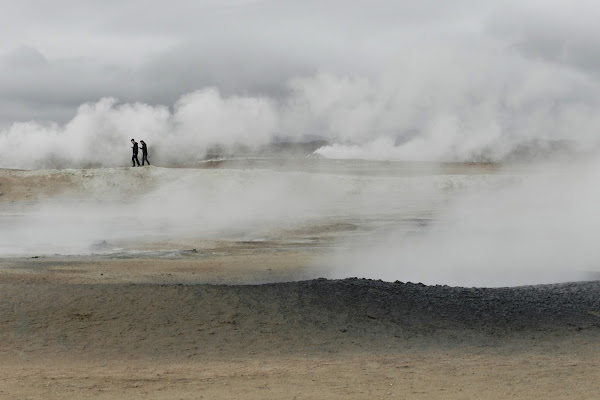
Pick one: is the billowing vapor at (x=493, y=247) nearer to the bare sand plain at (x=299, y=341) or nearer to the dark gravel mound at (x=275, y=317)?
the bare sand plain at (x=299, y=341)

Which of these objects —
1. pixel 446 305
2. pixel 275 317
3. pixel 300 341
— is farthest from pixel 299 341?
pixel 446 305

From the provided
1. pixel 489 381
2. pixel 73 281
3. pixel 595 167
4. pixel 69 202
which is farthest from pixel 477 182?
pixel 489 381

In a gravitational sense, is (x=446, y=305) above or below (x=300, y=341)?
above

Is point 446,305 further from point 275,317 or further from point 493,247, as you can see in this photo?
point 493,247

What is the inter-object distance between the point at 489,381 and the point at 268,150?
219 feet

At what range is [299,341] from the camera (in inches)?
330

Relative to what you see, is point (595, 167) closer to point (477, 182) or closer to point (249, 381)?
point (477, 182)

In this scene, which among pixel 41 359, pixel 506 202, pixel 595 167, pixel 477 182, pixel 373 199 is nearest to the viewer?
pixel 41 359

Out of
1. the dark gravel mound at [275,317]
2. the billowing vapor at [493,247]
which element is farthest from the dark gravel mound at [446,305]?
the billowing vapor at [493,247]

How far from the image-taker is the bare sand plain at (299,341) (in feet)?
22.5

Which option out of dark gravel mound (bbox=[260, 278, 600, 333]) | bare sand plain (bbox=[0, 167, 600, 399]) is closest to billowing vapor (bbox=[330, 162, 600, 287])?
dark gravel mound (bbox=[260, 278, 600, 333])

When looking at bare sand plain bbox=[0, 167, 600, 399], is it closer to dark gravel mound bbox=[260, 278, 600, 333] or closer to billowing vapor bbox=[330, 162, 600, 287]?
dark gravel mound bbox=[260, 278, 600, 333]

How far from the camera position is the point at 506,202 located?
31.2 metres

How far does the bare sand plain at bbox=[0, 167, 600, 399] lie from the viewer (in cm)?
686
